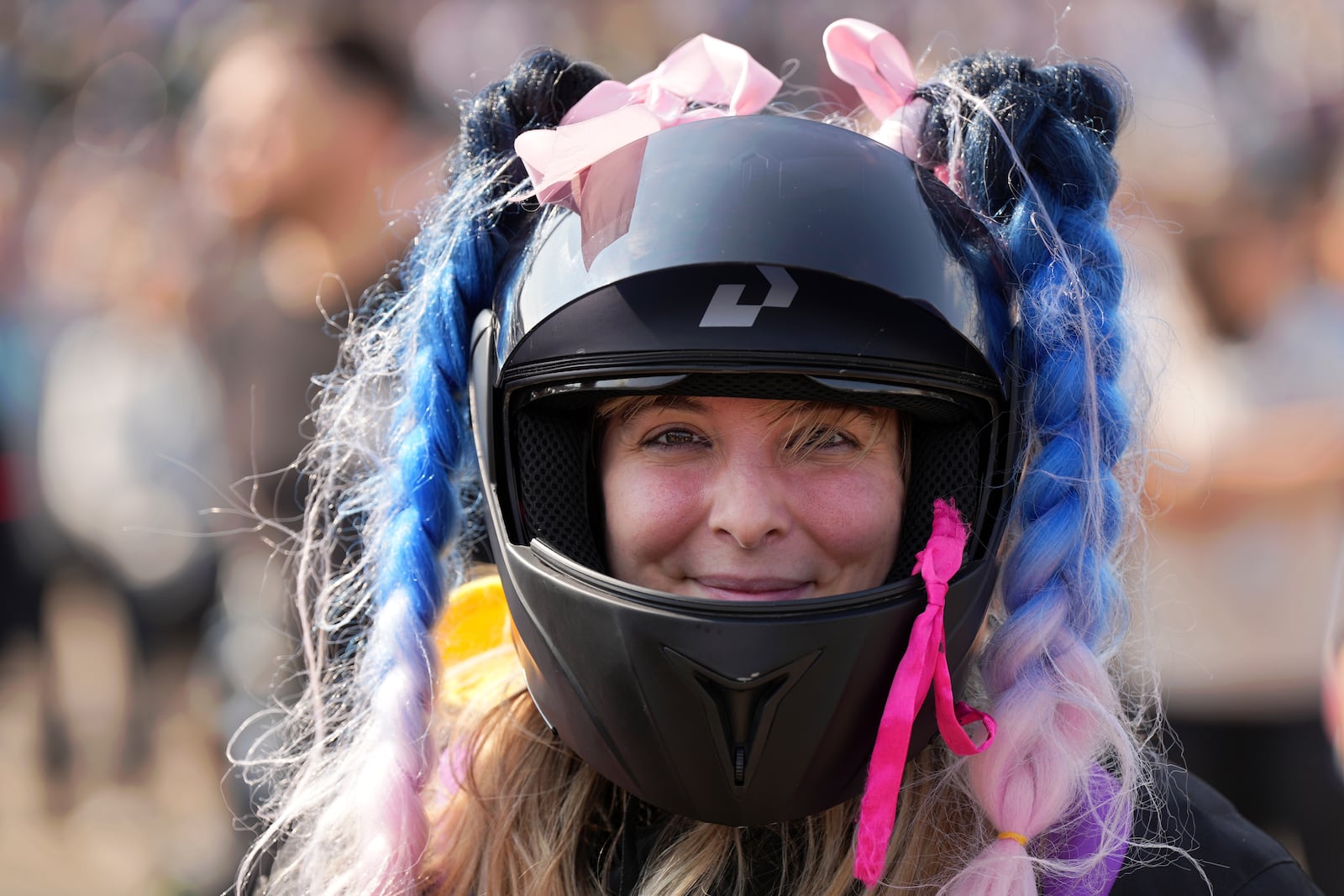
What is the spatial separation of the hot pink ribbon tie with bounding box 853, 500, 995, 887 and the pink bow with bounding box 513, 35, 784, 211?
2.16 ft

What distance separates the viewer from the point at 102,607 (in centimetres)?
498

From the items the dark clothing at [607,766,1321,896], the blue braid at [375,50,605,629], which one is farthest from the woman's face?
the dark clothing at [607,766,1321,896]

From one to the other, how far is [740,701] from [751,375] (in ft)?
1.28

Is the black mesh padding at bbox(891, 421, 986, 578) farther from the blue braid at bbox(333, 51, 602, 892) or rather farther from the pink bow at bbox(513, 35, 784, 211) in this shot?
the blue braid at bbox(333, 51, 602, 892)

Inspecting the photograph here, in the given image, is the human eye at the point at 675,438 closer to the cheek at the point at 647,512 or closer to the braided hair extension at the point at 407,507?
the cheek at the point at 647,512

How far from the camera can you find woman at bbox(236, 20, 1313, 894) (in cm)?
138

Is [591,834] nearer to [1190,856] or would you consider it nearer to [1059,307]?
[1190,856]

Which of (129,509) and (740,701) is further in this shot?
(129,509)

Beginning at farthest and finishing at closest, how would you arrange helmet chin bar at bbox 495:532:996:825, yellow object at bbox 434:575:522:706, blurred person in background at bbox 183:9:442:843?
1. blurred person in background at bbox 183:9:442:843
2. yellow object at bbox 434:575:522:706
3. helmet chin bar at bbox 495:532:996:825

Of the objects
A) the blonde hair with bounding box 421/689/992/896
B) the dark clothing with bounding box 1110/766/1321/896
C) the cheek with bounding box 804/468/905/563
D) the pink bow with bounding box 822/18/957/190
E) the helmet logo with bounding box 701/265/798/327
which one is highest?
the pink bow with bounding box 822/18/957/190

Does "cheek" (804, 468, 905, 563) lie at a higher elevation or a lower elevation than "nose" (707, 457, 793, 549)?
lower

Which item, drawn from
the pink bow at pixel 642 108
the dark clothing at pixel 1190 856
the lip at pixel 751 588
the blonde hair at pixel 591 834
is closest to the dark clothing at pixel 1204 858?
the dark clothing at pixel 1190 856

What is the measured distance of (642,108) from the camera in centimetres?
154

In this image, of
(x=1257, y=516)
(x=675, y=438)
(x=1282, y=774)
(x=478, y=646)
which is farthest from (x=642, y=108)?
(x=1282, y=774)
